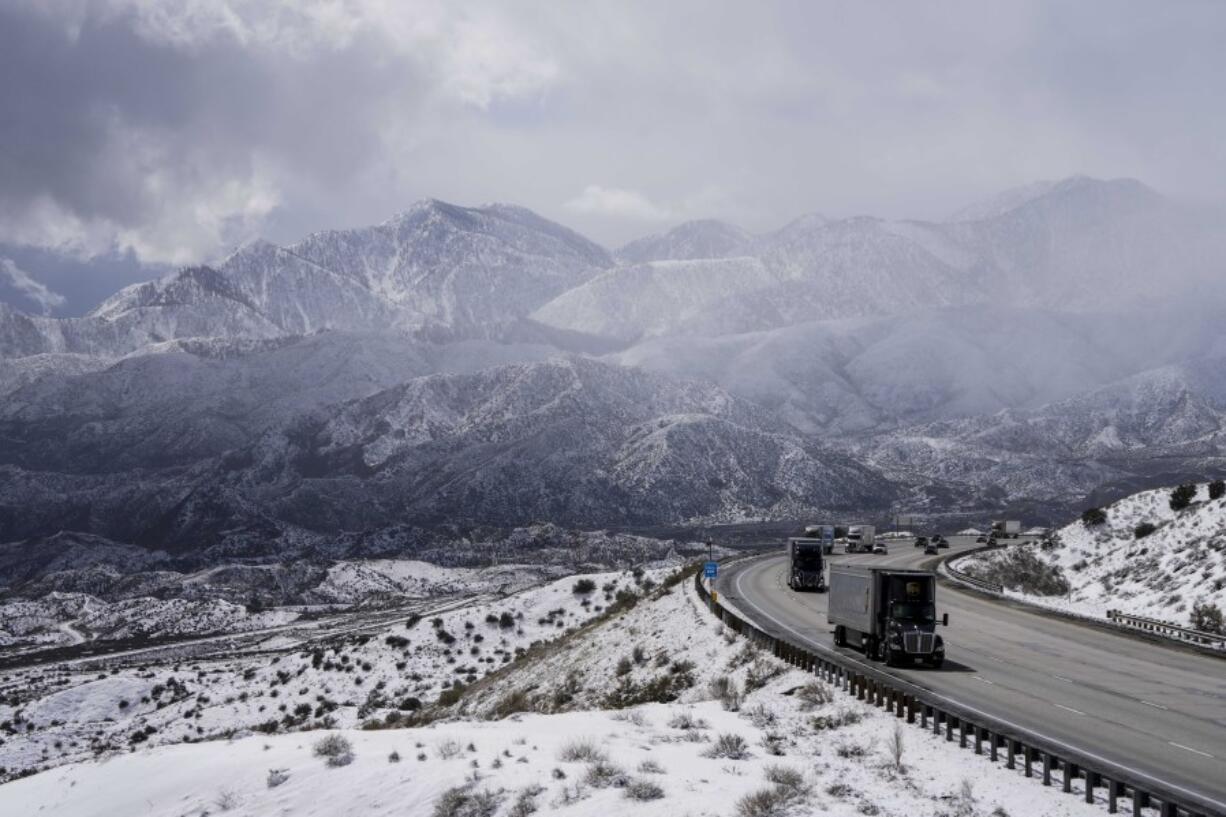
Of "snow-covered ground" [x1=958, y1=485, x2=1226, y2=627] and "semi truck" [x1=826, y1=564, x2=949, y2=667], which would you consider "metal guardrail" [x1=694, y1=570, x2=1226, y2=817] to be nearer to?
"semi truck" [x1=826, y1=564, x2=949, y2=667]

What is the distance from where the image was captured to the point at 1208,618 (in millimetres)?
42438

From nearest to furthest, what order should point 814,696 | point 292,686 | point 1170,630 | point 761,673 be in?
point 814,696, point 761,673, point 1170,630, point 292,686

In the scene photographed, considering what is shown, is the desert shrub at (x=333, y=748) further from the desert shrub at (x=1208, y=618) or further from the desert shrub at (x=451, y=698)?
the desert shrub at (x=1208, y=618)

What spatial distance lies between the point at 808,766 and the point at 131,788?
54.9 ft

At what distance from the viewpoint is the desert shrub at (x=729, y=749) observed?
21.2 metres

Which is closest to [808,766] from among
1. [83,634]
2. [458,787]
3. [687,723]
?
[687,723]

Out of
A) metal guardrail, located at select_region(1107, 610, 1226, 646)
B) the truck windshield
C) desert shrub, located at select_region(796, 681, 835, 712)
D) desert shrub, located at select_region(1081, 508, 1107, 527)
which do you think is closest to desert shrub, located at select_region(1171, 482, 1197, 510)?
desert shrub, located at select_region(1081, 508, 1107, 527)

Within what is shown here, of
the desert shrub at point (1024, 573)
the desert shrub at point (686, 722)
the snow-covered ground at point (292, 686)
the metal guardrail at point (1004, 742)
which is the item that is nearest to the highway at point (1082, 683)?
the metal guardrail at point (1004, 742)

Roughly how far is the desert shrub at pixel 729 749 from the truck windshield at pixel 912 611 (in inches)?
437

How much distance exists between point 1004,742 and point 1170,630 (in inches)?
874

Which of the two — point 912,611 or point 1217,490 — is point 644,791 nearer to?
point 912,611

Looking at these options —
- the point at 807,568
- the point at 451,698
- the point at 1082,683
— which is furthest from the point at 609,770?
the point at 807,568

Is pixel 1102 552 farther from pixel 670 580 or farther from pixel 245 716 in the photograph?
pixel 245 716

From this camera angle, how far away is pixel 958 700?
25.8 m
